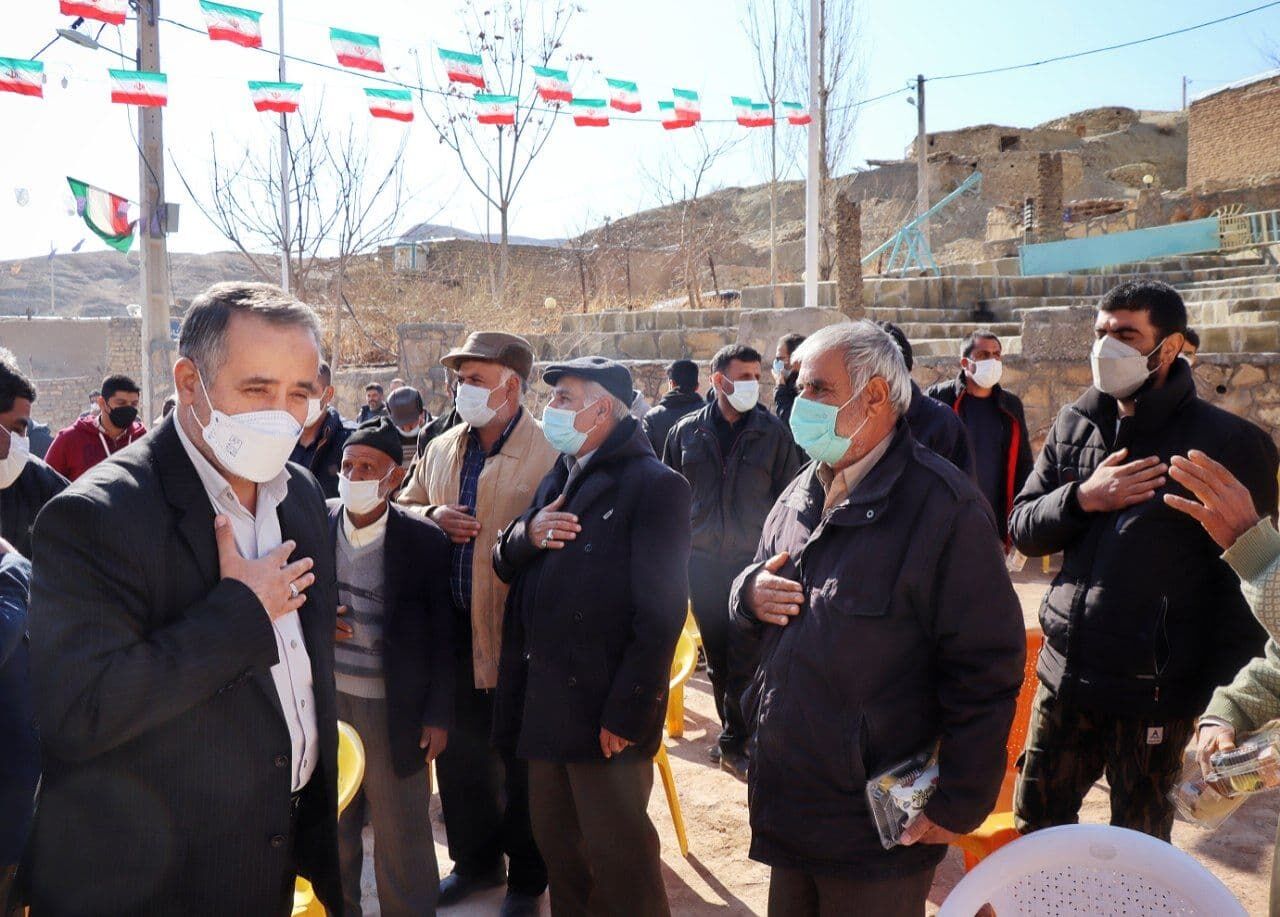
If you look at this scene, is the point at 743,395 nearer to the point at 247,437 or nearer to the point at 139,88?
the point at 247,437

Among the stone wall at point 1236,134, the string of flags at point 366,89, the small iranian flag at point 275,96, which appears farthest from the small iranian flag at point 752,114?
the stone wall at point 1236,134

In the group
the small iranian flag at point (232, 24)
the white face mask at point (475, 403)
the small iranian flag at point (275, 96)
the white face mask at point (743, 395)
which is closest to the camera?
the white face mask at point (475, 403)

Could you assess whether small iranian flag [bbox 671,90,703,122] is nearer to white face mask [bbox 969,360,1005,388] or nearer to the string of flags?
the string of flags

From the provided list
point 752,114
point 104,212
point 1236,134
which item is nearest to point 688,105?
point 752,114

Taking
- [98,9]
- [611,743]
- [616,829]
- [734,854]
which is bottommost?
[734,854]

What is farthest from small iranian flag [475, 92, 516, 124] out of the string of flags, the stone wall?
the stone wall

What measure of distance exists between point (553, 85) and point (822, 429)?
32.3 feet

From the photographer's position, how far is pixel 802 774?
2146 mm

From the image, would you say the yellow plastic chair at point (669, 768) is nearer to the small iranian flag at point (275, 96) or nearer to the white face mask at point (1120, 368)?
the white face mask at point (1120, 368)

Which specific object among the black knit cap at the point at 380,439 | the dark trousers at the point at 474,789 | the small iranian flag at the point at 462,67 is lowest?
the dark trousers at the point at 474,789

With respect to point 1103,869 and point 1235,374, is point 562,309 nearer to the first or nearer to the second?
point 1235,374

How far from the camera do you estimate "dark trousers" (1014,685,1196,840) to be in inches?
Answer: 107

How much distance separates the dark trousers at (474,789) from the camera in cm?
370

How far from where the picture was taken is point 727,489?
4941mm
